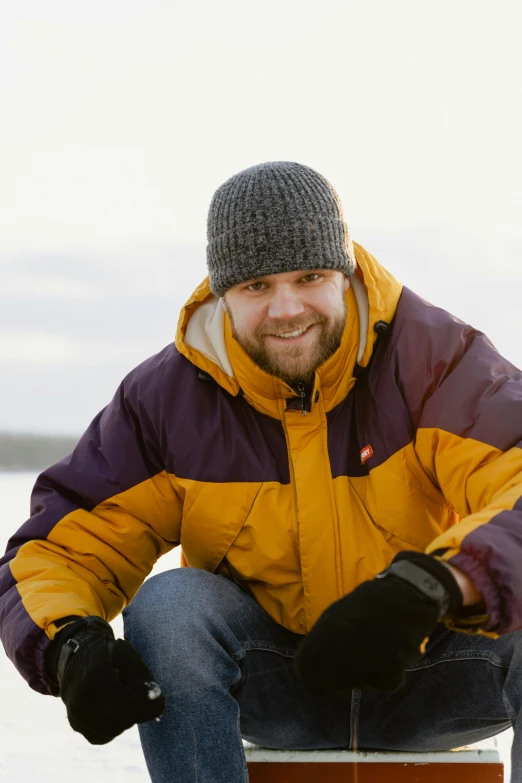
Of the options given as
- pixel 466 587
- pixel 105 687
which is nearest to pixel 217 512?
pixel 105 687

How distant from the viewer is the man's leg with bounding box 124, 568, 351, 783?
53.8 inches

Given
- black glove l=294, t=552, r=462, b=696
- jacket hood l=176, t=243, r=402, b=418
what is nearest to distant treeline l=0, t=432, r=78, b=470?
jacket hood l=176, t=243, r=402, b=418

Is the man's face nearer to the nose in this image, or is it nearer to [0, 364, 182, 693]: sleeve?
the nose

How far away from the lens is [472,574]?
1210 mm

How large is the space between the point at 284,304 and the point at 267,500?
0.35m

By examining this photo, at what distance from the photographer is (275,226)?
174cm

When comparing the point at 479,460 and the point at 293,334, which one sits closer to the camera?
the point at 479,460

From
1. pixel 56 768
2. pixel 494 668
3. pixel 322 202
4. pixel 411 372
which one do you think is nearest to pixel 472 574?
pixel 494 668

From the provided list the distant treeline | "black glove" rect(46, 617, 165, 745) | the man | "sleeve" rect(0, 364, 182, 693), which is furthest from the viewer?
the distant treeline

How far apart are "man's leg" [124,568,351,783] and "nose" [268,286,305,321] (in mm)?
470

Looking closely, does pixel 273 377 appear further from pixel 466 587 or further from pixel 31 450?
pixel 31 450

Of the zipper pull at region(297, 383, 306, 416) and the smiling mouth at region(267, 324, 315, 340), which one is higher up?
the smiling mouth at region(267, 324, 315, 340)

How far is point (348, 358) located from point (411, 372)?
126mm

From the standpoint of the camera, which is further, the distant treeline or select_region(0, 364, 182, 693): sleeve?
the distant treeline
